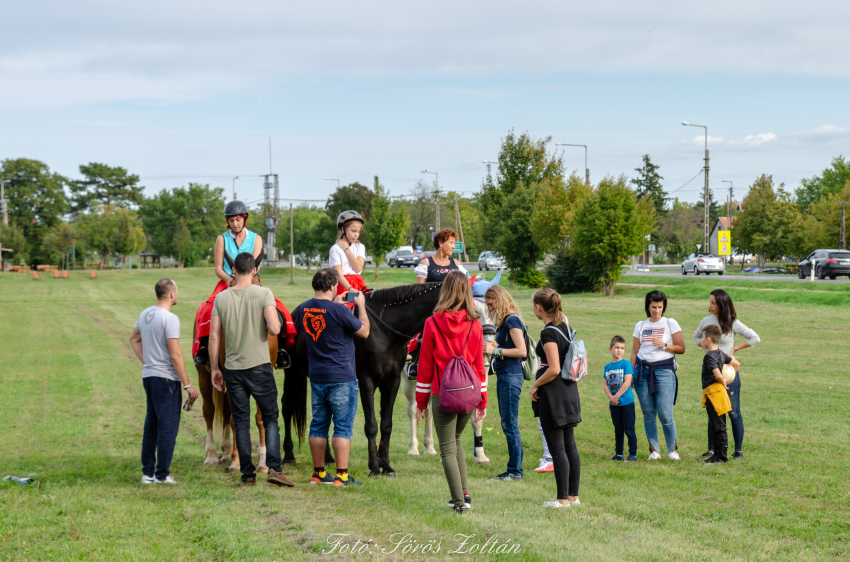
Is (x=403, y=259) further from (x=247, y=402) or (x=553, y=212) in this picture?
(x=247, y=402)

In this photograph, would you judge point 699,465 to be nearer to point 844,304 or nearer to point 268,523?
point 268,523

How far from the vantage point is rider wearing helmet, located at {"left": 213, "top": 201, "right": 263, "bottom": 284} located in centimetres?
745

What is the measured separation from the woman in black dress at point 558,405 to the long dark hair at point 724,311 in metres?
2.60

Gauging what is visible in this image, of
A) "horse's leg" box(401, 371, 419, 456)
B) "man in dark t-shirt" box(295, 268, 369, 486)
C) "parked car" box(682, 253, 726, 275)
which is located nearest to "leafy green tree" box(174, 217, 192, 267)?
"parked car" box(682, 253, 726, 275)

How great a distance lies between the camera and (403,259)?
235ft

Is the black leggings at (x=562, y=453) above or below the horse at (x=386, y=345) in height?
below

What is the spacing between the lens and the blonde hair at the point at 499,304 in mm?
7016

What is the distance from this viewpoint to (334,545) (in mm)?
4855

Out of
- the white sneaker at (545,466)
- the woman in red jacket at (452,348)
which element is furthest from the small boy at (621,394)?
the woman in red jacket at (452,348)

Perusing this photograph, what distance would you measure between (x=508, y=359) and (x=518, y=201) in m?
32.9

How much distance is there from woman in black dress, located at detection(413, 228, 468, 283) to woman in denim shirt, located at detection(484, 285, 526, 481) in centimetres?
65

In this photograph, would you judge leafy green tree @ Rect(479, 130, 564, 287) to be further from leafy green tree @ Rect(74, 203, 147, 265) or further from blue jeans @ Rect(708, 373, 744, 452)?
leafy green tree @ Rect(74, 203, 147, 265)

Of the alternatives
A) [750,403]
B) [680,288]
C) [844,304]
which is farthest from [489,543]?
[680,288]

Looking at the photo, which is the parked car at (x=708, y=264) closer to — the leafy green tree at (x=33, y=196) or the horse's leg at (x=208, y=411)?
the horse's leg at (x=208, y=411)
